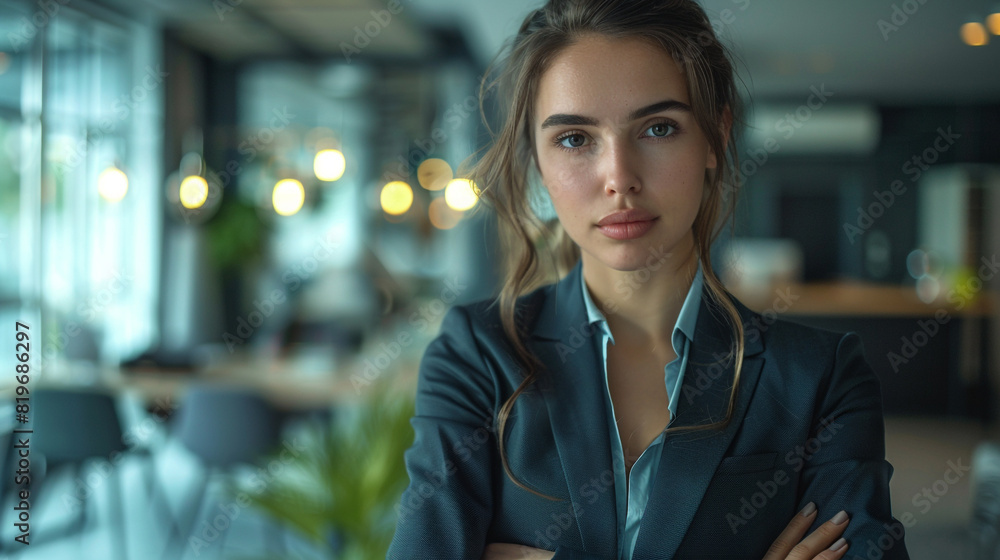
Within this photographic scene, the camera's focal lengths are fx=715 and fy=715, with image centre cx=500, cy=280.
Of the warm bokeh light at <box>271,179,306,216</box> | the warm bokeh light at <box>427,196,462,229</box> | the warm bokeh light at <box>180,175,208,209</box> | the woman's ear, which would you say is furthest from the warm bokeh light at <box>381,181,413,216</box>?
the woman's ear

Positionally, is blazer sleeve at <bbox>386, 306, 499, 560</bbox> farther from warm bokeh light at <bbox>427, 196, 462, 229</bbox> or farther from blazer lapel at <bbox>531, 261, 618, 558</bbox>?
warm bokeh light at <bbox>427, 196, 462, 229</bbox>

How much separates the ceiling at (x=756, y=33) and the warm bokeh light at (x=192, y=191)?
5.55ft

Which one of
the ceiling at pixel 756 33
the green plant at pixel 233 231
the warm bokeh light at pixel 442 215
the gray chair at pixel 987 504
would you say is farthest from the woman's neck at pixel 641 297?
the warm bokeh light at pixel 442 215

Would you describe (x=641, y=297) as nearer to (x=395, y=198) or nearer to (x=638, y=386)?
(x=638, y=386)

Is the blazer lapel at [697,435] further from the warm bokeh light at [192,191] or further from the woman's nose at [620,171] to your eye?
the warm bokeh light at [192,191]

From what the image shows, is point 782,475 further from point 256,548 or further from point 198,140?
point 198,140

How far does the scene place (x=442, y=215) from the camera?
7402 millimetres

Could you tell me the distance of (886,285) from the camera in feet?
28.4

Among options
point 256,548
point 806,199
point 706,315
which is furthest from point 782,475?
point 806,199

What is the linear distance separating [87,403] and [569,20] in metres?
3.36

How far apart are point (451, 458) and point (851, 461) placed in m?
0.66

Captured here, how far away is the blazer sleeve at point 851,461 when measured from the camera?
Result: 1.14 m

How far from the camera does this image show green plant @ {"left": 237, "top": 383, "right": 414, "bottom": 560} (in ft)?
8.23

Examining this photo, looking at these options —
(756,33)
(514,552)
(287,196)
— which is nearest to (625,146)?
(514,552)
